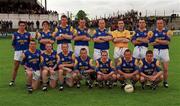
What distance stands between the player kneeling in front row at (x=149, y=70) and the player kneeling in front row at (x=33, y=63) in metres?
2.80

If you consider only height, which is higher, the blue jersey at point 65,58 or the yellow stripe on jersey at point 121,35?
the yellow stripe on jersey at point 121,35

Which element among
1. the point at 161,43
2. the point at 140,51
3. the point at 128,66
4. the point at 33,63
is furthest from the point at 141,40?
the point at 33,63

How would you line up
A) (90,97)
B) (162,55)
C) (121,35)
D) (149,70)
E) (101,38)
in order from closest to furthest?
1. (90,97)
2. (149,70)
3. (162,55)
4. (101,38)
5. (121,35)

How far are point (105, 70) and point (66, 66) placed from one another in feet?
3.53

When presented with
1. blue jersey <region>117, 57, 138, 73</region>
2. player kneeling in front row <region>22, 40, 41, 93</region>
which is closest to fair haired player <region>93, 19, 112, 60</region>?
blue jersey <region>117, 57, 138, 73</region>

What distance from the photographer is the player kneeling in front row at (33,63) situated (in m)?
11.0

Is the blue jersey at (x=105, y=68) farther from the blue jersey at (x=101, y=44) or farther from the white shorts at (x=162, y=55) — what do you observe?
the white shorts at (x=162, y=55)

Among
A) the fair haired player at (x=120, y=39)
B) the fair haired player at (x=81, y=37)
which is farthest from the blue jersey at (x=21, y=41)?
the fair haired player at (x=120, y=39)

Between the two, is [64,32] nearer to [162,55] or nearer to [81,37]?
[81,37]

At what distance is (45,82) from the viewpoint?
36.2ft

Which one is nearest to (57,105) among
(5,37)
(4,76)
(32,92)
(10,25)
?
(32,92)

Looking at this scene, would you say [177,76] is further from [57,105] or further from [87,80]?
[57,105]

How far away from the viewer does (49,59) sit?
36.7 ft

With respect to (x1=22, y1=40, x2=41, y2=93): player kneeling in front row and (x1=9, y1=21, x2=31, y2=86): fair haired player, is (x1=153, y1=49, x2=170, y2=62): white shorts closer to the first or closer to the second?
(x1=22, y1=40, x2=41, y2=93): player kneeling in front row
